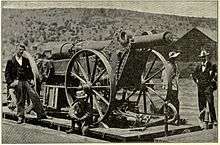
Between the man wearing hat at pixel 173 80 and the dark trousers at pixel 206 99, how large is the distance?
0.63 ft

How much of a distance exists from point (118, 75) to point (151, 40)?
0.34 metres

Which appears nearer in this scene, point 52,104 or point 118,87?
point 118,87

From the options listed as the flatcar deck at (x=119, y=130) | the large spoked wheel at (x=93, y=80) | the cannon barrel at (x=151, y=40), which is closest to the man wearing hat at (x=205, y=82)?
the flatcar deck at (x=119, y=130)

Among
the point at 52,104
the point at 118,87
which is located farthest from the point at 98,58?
the point at 52,104

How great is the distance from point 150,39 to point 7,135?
1210 millimetres

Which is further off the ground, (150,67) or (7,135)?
(150,67)

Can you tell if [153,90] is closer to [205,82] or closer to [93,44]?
[205,82]

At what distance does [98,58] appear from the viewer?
5297 mm

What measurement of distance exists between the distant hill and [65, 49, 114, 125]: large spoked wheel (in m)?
0.16

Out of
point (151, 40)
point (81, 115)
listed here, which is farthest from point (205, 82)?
point (81, 115)

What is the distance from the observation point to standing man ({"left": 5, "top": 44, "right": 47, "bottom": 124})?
5.39 m

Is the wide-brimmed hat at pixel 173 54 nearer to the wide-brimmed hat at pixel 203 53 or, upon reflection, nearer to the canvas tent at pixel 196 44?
the canvas tent at pixel 196 44

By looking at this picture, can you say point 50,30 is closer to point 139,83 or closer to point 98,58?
point 98,58

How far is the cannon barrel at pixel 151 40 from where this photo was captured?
5.16 meters
